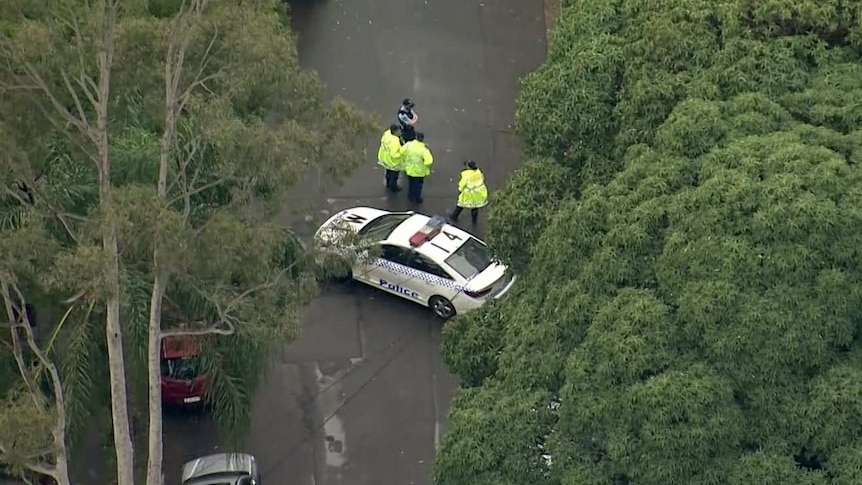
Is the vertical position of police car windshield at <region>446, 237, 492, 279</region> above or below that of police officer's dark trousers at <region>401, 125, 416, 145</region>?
below

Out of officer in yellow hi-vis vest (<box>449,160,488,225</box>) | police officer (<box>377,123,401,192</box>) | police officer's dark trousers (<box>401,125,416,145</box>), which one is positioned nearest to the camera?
officer in yellow hi-vis vest (<box>449,160,488,225</box>)

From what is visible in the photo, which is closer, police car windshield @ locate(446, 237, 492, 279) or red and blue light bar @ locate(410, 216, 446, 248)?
police car windshield @ locate(446, 237, 492, 279)

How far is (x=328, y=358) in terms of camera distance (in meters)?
19.6

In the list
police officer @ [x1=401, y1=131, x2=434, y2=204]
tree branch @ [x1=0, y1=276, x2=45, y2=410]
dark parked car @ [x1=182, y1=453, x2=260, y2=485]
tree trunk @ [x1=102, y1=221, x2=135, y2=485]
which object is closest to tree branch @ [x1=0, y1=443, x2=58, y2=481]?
tree branch @ [x1=0, y1=276, x2=45, y2=410]

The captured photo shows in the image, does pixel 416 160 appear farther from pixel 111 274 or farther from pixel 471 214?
pixel 111 274

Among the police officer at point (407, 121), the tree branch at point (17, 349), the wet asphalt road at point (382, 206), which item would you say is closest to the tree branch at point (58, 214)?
the tree branch at point (17, 349)

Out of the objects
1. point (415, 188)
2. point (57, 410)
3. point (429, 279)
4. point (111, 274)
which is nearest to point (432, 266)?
point (429, 279)

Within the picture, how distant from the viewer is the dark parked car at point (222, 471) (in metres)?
16.7

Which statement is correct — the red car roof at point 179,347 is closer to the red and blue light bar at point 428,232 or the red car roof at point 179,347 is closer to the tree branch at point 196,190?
the tree branch at point 196,190

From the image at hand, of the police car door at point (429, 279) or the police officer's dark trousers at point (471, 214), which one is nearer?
the police car door at point (429, 279)

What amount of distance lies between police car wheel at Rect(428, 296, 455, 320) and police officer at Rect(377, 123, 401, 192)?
2869 millimetres

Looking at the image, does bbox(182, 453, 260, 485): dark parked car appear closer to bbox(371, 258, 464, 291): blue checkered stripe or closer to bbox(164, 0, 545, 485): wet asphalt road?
bbox(164, 0, 545, 485): wet asphalt road

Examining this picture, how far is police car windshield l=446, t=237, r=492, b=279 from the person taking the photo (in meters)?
19.6

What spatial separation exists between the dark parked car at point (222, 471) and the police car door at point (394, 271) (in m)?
4.00
